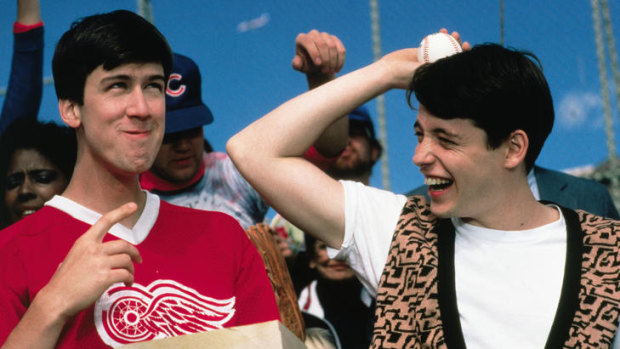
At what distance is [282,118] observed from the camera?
238cm

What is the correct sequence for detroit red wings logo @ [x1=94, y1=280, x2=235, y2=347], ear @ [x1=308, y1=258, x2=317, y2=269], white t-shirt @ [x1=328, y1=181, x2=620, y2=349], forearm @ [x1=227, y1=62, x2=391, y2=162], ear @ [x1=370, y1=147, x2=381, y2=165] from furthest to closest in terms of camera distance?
ear @ [x1=370, y1=147, x2=381, y2=165]
ear @ [x1=308, y1=258, x2=317, y2=269]
forearm @ [x1=227, y1=62, x2=391, y2=162]
white t-shirt @ [x1=328, y1=181, x2=620, y2=349]
detroit red wings logo @ [x1=94, y1=280, x2=235, y2=347]

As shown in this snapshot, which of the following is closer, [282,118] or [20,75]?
[282,118]

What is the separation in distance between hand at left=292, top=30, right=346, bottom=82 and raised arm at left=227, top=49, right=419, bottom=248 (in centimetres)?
19

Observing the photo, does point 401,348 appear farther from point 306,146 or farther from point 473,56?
point 473,56

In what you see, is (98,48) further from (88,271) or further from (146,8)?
(146,8)

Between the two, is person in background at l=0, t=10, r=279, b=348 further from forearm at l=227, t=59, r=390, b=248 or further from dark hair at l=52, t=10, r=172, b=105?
forearm at l=227, t=59, r=390, b=248

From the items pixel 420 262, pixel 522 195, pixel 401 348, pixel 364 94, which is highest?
pixel 364 94

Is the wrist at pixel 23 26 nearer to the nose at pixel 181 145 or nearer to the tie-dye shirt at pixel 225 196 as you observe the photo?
the nose at pixel 181 145

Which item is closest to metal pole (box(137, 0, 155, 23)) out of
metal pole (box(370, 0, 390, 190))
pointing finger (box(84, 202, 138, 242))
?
metal pole (box(370, 0, 390, 190))

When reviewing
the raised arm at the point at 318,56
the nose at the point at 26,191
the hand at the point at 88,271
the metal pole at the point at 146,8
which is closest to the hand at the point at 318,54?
the raised arm at the point at 318,56

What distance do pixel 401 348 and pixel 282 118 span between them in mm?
812

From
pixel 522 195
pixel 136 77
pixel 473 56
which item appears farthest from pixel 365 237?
pixel 136 77

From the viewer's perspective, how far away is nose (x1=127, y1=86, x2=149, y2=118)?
7.02ft

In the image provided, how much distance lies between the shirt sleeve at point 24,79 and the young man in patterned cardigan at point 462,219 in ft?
4.64
